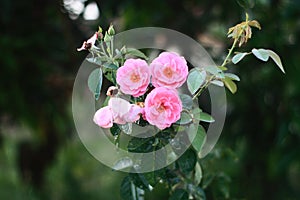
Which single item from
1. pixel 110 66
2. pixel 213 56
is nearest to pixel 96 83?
pixel 110 66

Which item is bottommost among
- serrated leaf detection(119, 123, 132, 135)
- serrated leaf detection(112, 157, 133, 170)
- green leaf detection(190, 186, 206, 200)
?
green leaf detection(190, 186, 206, 200)

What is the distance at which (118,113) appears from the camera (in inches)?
32.7

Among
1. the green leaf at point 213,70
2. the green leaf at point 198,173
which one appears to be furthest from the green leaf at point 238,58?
the green leaf at point 198,173

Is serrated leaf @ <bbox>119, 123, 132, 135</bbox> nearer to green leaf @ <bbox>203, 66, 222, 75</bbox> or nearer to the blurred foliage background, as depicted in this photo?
green leaf @ <bbox>203, 66, 222, 75</bbox>

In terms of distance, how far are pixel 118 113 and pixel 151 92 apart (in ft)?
0.18

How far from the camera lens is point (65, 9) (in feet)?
6.34

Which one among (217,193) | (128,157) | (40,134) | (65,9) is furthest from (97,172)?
(128,157)

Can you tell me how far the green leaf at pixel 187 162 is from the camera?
956 millimetres

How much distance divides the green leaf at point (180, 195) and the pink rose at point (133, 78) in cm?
24

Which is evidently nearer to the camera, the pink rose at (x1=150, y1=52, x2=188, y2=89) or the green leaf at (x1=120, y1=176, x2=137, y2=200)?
the pink rose at (x1=150, y1=52, x2=188, y2=89)

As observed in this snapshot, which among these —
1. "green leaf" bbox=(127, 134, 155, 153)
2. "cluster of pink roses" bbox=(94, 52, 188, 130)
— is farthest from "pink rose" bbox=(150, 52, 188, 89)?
"green leaf" bbox=(127, 134, 155, 153)

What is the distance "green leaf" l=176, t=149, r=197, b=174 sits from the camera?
3.14 ft

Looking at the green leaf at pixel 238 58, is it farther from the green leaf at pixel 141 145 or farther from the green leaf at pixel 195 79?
the green leaf at pixel 141 145

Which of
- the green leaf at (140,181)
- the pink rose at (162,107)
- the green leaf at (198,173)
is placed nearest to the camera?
the pink rose at (162,107)
